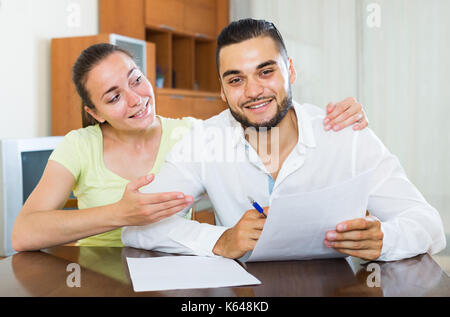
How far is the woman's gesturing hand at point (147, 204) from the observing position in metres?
1.07

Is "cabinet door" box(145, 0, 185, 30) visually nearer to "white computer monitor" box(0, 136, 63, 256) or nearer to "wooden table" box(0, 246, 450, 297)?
"white computer monitor" box(0, 136, 63, 256)

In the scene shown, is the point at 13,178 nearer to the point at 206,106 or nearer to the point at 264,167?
the point at 264,167

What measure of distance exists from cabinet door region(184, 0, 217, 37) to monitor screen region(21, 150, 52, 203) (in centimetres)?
243

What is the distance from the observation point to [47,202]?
4.50ft

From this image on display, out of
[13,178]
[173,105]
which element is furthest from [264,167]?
[173,105]

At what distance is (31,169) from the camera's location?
2652 millimetres

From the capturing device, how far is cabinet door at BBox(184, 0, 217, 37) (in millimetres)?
4770

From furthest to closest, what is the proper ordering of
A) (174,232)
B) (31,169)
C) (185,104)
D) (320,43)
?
1. (320,43)
2. (185,104)
3. (31,169)
4. (174,232)

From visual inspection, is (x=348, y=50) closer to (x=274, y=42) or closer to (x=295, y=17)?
(x=295, y=17)

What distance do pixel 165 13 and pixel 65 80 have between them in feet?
4.32

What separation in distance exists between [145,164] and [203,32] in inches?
142

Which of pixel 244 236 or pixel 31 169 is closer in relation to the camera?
pixel 244 236

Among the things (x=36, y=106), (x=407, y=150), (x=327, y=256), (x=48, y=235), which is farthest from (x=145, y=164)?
(x=407, y=150)

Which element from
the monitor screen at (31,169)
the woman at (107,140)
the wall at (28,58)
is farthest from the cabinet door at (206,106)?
Result: the woman at (107,140)
